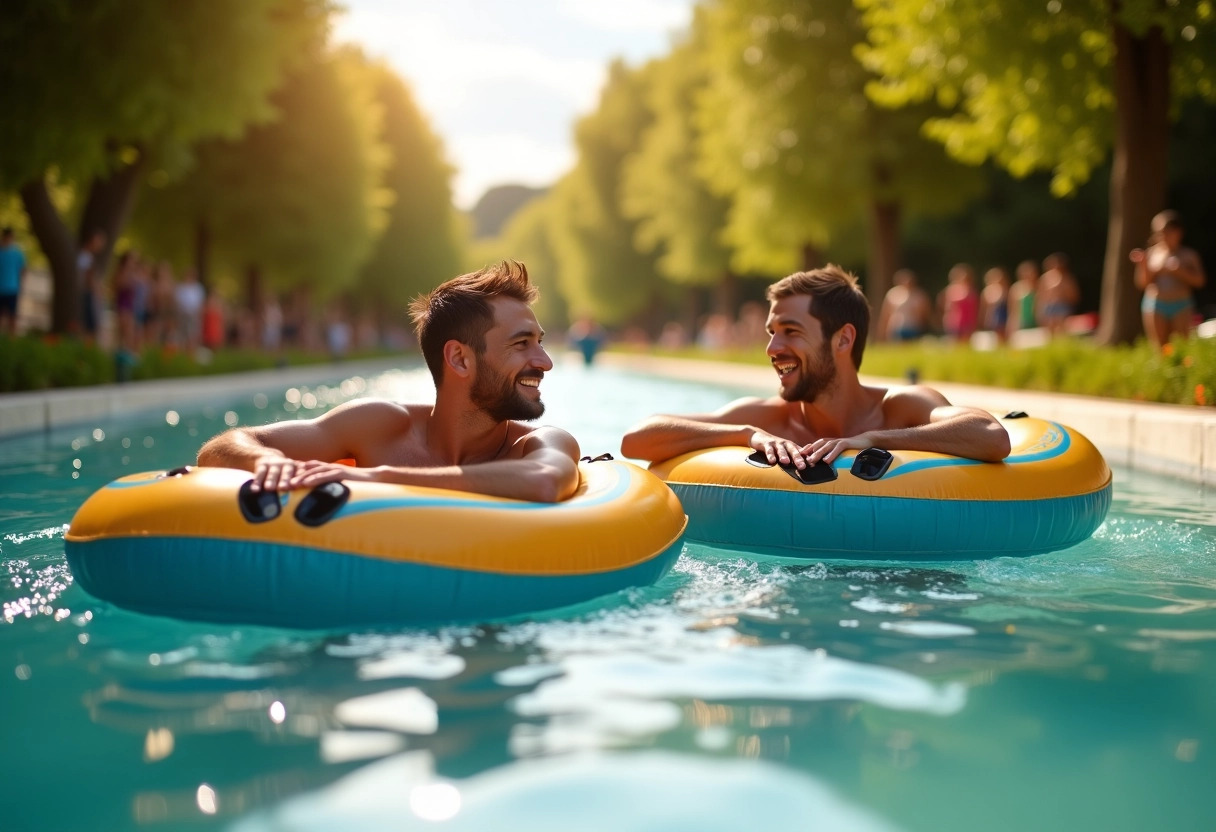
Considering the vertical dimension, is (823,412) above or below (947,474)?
above

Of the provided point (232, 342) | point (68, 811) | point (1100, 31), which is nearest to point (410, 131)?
point (232, 342)

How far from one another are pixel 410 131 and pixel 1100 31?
1602 inches

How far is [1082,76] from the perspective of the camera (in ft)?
48.1

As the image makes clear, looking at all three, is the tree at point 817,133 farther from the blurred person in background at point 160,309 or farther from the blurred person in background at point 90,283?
the blurred person in background at point 90,283

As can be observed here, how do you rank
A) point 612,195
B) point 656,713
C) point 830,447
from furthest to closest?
→ point 612,195 < point 830,447 < point 656,713

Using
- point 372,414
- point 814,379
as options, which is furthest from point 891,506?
point 372,414

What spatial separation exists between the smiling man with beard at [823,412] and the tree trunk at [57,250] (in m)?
13.1

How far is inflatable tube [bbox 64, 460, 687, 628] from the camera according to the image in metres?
4.01

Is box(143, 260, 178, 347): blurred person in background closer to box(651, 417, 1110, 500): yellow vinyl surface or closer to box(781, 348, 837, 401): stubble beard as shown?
box(651, 417, 1110, 500): yellow vinyl surface

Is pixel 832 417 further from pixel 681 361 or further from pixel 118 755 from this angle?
pixel 681 361

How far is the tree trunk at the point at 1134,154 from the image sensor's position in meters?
13.7

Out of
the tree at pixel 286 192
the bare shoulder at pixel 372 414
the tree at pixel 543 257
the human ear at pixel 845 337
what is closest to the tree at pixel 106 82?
the tree at pixel 286 192

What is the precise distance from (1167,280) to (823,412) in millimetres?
8076

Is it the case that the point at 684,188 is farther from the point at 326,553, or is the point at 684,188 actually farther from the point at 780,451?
the point at 326,553
